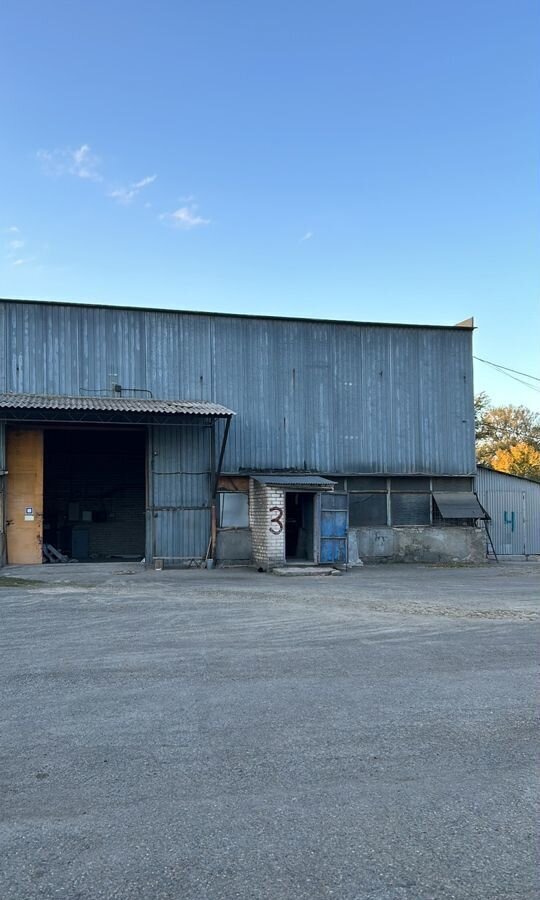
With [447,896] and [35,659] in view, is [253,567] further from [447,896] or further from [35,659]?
[447,896]

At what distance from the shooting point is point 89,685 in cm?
655

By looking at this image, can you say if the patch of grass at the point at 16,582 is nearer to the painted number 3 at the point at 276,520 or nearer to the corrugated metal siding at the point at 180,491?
the corrugated metal siding at the point at 180,491

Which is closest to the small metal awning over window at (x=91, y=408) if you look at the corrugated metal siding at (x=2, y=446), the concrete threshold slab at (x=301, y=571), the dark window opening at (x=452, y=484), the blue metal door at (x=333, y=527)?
the corrugated metal siding at (x=2, y=446)

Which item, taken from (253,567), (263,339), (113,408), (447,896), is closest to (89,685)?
(447,896)

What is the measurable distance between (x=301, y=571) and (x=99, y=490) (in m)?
12.8

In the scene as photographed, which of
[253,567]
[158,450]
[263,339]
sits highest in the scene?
[263,339]

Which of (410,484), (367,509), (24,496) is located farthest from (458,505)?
(24,496)

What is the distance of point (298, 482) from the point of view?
62.5 feet

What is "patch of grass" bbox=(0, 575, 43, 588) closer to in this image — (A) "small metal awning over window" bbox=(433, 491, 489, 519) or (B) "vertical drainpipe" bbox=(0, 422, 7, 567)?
(B) "vertical drainpipe" bbox=(0, 422, 7, 567)

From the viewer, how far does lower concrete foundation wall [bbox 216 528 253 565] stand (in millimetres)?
20203

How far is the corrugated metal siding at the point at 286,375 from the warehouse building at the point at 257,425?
0.04m

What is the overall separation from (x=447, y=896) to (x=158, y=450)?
57.8 feet

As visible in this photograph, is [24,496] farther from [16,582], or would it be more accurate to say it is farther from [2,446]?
[16,582]

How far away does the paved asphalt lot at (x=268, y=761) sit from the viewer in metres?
3.26
